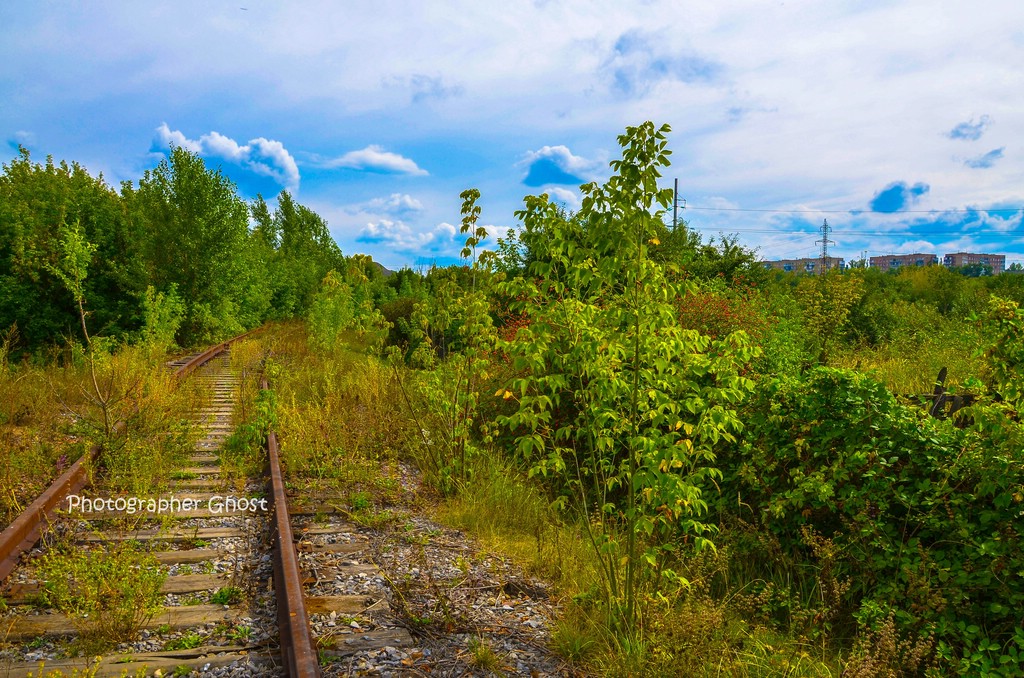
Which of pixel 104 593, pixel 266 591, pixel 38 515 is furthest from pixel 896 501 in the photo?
pixel 38 515

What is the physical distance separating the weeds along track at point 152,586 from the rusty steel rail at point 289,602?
1cm

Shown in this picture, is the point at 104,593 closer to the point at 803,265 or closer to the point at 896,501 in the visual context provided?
the point at 896,501

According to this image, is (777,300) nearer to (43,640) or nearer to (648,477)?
(648,477)

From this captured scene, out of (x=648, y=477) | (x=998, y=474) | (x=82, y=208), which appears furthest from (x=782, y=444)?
(x=82, y=208)

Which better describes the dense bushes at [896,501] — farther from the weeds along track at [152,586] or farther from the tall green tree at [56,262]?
the tall green tree at [56,262]

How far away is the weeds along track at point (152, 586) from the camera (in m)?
3.51

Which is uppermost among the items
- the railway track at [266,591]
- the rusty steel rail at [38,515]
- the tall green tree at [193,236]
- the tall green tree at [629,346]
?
the tall green tree at [193,236]

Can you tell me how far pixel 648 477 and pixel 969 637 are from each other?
277 cm

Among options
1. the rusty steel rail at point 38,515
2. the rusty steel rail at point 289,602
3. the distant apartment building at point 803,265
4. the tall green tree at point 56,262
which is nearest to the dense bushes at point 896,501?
the rusty steel rail at point 289,602

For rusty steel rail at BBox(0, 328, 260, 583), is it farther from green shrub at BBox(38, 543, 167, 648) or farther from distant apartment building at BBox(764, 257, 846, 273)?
distant apartment building at BBox(764, 257, 846, 273)

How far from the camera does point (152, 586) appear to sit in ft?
13.1

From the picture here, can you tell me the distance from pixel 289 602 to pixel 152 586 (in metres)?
0.94

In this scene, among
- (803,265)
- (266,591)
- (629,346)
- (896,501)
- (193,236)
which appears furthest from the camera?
(803,265)

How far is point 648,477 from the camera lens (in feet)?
11.6
